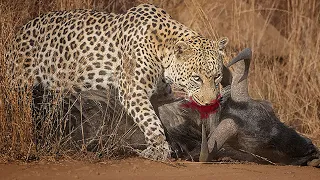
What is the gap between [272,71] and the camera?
1095 centimetres

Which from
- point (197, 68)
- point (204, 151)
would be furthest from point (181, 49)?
point (204, 151)

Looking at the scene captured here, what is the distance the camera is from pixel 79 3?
10.0 meters

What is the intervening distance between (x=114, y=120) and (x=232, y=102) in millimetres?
1236

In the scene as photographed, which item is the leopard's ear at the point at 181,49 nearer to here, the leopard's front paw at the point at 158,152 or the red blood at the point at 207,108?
the red blood at the point at 207,108

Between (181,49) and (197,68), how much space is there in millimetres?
306

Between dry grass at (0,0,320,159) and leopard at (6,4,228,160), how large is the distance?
41cm

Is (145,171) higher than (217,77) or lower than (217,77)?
lower

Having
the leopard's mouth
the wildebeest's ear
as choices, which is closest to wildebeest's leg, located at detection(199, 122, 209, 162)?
the wildebeest's ear

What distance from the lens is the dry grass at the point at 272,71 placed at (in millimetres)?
7047

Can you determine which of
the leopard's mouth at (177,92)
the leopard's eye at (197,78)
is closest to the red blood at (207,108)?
the leopard's eye at (197,78)

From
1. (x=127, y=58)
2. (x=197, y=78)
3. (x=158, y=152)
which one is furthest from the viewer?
(x=127, y=58)

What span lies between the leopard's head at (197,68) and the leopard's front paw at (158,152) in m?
0.58

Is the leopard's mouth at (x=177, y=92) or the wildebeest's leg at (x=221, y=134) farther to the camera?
the leopard's mouth at (x=177, y=92)

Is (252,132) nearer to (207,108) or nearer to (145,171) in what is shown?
(207,108)
